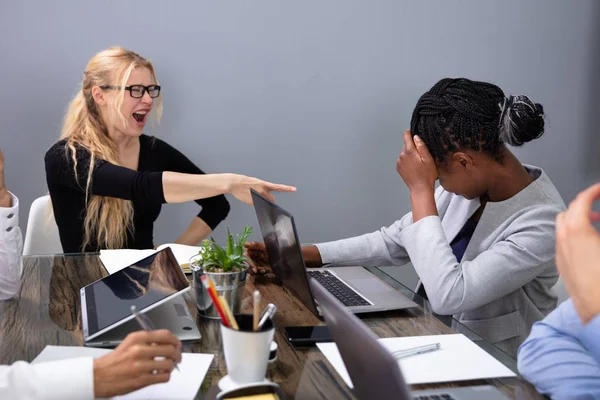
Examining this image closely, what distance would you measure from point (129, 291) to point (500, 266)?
2.60 ft

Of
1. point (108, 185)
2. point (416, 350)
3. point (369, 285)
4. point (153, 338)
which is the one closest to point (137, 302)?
point (153, 338)

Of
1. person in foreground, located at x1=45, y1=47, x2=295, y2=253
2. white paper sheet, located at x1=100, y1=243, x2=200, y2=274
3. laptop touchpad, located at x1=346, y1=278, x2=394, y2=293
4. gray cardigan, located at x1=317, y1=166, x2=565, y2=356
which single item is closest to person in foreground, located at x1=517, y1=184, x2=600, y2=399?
gray cardigan, located at x1=317, y1=166, x2=565, y2=356

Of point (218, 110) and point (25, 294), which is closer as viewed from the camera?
point (25, 294)

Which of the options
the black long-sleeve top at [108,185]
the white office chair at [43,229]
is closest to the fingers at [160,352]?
the black long-sleeve top at [108,185]

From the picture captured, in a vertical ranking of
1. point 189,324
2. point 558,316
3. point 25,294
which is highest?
point 558,316

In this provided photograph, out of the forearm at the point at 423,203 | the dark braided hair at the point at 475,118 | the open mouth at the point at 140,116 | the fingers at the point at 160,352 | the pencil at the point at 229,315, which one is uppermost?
the dark braided hair at the point at 475,118

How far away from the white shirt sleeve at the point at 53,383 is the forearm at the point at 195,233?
66.6 inches

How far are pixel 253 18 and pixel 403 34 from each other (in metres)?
0.65

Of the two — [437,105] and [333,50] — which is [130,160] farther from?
[437,105]

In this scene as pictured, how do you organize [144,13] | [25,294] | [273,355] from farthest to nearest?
[144,13]
[25,294]
[273,355]

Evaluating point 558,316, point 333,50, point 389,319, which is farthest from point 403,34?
point 558,316

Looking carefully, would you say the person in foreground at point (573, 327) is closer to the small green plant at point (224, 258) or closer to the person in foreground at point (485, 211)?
the person in foreground at point (485, 211)

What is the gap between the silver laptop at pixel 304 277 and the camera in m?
1.35

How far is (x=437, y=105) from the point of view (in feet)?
5.36
